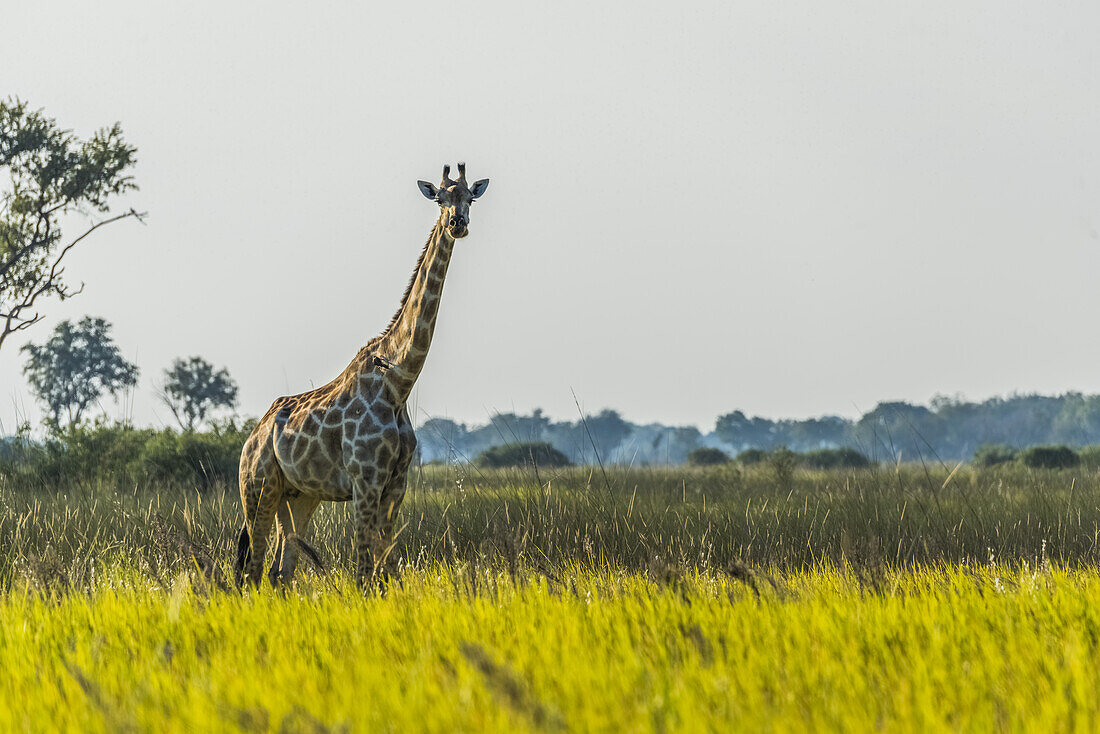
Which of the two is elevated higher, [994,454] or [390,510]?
[390,510]

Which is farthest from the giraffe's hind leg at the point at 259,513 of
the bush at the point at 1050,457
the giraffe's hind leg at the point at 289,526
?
the bush at the point at 1050,457

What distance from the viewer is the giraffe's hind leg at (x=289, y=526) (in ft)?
24.0

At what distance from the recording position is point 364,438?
671 cm

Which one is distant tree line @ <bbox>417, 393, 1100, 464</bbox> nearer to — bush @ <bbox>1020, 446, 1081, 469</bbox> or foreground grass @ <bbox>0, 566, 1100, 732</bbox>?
bush @ <bbox>1020, 446, 1081, 469</bbox>

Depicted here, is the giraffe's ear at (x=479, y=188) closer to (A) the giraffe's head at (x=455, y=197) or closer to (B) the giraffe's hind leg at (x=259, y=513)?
(A) the giraffe's head at (x=455, y=197)

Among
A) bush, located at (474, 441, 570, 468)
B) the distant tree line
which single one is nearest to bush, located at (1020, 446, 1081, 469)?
bush, located at (474, 441, 570, 468)

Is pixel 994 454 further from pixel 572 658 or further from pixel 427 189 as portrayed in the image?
pixel 572 658

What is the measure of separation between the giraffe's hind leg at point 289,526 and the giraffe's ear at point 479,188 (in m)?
2.30

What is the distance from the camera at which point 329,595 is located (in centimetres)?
573

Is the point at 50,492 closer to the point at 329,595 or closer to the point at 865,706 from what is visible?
the point at 329,595

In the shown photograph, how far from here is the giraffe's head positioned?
659cm

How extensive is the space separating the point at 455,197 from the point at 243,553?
2.75m

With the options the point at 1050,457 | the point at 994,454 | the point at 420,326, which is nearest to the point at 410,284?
the point at 420,326

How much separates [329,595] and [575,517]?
3578 mm
